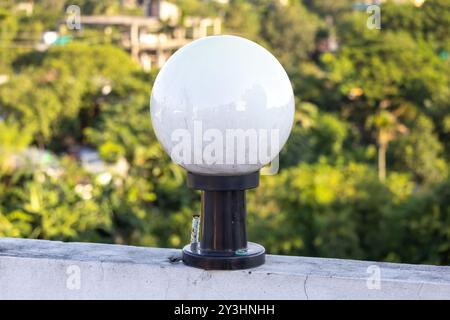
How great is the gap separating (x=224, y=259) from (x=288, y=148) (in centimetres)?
1643

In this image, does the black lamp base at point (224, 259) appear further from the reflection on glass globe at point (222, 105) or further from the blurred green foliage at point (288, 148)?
the blurred green foliage at point (288, 148)

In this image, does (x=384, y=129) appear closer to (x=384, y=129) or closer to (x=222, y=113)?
(x=384, y=129)

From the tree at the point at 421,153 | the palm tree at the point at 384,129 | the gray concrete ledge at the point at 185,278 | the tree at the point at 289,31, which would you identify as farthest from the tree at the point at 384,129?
the gray concrete ledge at the point at 185,278

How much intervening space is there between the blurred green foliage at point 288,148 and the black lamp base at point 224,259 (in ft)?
25.1

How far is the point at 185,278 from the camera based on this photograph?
6.31 feet

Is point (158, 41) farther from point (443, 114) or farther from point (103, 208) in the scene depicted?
point (103, 208)

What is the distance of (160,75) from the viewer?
1.86 m

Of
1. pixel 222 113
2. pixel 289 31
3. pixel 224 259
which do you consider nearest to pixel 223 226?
pixel 224 259

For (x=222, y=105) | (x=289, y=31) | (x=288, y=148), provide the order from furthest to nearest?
(x=289, y=31), (x=288, y=148), (x=222, y=105)

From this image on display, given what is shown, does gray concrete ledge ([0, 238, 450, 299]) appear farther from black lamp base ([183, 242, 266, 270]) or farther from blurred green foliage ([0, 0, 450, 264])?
blurred green foliage ([0, 0, 450, 264])

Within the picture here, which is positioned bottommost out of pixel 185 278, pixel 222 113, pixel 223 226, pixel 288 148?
pixel 288 148

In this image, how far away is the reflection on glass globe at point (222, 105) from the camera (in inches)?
69.1

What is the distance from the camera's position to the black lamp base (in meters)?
1.90

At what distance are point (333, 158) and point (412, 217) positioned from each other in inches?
340
